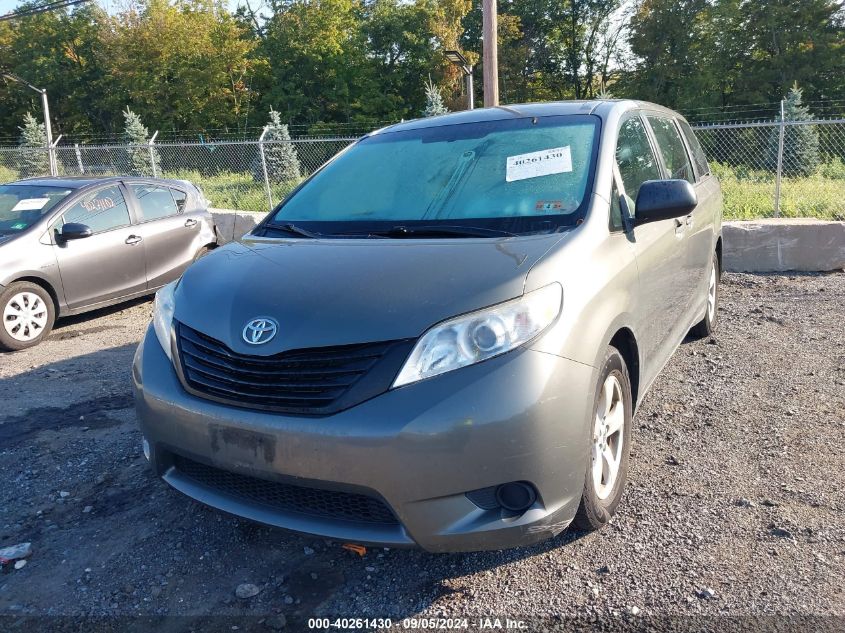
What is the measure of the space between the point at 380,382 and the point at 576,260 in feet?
3.00

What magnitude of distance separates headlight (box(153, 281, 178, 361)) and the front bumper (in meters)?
0.54

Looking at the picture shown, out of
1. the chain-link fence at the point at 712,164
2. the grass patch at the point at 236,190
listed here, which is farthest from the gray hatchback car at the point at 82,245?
the grass patch at the point at 236,190

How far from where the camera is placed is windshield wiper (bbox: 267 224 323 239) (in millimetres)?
3206

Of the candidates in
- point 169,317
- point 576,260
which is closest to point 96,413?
point 169,317

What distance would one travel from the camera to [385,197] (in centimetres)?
337

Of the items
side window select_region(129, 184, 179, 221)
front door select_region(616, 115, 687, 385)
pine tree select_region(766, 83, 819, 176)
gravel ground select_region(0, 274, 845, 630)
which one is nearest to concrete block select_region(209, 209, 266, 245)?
side window select_region(129, 184, 179, 221)

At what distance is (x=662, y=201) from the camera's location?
3.02 meters

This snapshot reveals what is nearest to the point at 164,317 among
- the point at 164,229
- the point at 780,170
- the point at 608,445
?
the point at 608,445

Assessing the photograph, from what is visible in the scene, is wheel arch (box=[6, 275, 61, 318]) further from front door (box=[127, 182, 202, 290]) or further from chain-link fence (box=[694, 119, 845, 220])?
chain-link fence (box=[694, 119, 845, 220])

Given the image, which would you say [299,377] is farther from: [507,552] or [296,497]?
[507,552]

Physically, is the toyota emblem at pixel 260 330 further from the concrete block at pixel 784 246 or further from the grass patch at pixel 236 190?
the grass patch at pixel 236 190

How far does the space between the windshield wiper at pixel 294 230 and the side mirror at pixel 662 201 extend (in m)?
1.47

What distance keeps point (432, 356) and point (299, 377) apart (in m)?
0.46

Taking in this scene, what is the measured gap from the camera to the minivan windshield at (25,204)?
6.46m
